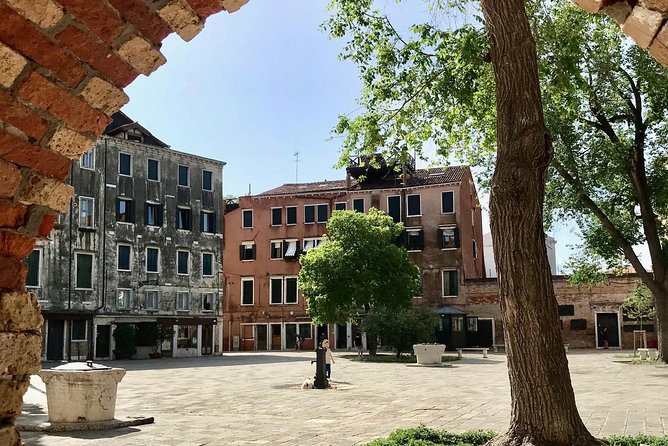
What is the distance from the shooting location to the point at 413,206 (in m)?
48.4

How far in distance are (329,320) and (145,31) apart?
107ft

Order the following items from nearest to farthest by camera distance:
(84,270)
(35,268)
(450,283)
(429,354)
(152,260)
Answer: (429,354), (35,268), (84,270), (152,260), (450,283)

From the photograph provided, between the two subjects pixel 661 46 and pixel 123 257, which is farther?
pixel 123 257

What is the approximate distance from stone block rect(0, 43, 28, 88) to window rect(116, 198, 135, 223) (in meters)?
37.8

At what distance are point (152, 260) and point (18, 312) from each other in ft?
126

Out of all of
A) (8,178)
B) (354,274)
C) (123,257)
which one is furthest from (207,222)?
(8,178)

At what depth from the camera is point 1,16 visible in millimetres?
3051

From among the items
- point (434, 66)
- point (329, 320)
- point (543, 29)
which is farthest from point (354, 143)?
point (329, 320)

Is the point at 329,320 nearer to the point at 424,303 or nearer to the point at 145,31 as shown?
the point at 424,303

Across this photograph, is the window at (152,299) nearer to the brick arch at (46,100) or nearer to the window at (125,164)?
the window at (125,164)

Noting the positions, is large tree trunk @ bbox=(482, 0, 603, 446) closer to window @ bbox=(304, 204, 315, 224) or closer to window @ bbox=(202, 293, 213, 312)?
window @ bbox=(202, 293, 213, 312)

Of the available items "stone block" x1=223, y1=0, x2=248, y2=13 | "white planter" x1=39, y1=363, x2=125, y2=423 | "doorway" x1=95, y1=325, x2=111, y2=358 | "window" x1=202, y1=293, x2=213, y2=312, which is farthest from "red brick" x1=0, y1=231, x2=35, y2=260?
"window" x1=202, y1=293, x2=213, y2=312

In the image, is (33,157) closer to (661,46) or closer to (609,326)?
(661,46)

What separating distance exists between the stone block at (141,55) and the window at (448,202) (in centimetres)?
4412
